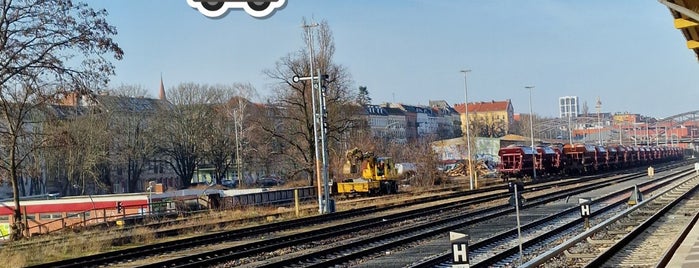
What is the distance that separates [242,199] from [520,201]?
92.1 ft

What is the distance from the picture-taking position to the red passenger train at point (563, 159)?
62.4 meters

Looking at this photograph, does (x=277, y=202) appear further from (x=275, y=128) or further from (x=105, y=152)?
(x=105, y=152)

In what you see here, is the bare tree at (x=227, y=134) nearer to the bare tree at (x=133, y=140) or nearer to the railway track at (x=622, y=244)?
the bare tree at (x=133, y=140)

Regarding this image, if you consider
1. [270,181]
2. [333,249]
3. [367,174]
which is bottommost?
[333,249]

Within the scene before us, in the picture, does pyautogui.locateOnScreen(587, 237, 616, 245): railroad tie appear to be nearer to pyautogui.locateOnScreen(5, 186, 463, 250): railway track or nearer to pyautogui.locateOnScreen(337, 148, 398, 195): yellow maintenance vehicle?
pyautogui.locateOnScreen(5, 186, 463, 250): railway track

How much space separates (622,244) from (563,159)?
5376 centimetres

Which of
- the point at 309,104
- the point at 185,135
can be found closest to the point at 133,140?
the point at 185,135

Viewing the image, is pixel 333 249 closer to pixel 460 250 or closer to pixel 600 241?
pixel 600 241

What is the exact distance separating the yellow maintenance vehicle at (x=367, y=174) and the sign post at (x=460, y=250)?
37.4 m

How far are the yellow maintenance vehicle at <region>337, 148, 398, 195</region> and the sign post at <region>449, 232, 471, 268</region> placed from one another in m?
37.4

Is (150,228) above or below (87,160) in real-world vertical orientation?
below

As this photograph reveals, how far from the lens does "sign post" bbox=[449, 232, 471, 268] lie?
1047cm

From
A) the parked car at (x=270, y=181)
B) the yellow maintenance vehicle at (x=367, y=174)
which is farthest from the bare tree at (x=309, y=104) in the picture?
the parked car at (x=270, y=181)

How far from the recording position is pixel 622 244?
57.3 feet
